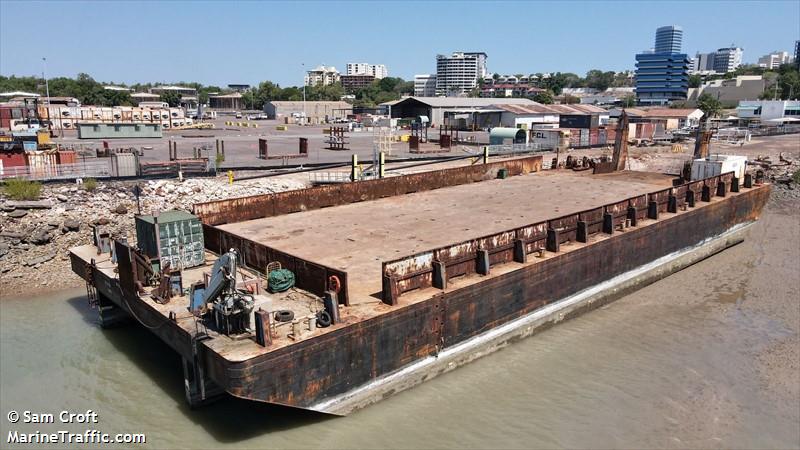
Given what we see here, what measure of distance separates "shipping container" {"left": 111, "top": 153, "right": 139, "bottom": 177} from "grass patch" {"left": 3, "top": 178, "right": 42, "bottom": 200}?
13.3 ft

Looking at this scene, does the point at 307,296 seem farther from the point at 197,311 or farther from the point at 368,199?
the point at 368,199

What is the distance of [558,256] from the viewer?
1476cm

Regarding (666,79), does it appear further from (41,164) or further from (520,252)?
(520,252)

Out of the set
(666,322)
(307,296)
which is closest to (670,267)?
(666,322)

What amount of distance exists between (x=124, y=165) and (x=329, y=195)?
12251mm

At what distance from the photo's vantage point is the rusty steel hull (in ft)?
30.6

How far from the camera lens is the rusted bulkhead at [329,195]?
689 inches

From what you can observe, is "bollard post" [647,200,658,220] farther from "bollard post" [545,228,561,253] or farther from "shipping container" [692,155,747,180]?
"shipping container" [692,155,747,180]

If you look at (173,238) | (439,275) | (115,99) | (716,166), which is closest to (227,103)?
(115,99)

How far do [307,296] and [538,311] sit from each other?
20.7ft

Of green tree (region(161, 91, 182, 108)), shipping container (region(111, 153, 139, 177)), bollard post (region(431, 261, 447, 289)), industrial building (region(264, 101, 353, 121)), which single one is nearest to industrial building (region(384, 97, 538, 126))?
industrial building (region(264, 101, 353, 121))

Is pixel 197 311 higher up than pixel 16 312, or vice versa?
pixel 197 311

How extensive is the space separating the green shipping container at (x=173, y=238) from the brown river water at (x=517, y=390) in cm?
230

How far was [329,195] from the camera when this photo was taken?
67.8 ft
